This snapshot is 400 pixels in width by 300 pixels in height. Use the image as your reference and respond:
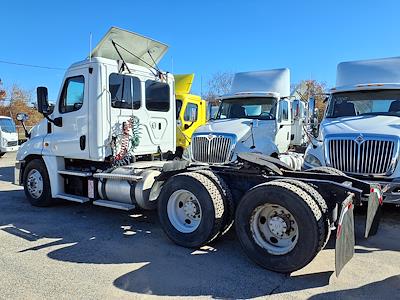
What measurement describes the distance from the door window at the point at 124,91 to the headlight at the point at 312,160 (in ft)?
11.1

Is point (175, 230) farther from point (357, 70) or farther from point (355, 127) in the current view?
point (357, 70)

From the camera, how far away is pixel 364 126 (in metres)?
6.53

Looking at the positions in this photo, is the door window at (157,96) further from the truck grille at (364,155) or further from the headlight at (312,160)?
the truck grille at (364,155)

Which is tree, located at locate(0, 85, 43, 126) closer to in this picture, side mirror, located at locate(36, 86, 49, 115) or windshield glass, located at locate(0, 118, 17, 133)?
windshield glass, located at locate(0, 118, 17, 133)

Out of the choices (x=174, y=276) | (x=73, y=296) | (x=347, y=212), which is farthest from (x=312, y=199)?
(x=73, y=296)

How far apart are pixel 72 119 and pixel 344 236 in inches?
202

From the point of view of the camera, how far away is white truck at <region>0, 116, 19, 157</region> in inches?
726

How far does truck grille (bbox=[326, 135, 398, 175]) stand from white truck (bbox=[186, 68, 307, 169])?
Result: 2.19 m

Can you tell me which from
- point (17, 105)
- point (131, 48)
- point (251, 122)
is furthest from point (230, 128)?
point (17, 105)

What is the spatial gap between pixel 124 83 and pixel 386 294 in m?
5.38

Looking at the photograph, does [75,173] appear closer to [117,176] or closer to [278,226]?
[117,176]

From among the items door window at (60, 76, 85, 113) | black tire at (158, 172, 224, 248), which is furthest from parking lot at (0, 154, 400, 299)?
door window at (60, 76, 85, 113)

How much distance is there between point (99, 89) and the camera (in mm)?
6547

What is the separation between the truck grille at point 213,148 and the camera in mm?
7918
